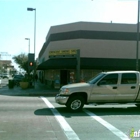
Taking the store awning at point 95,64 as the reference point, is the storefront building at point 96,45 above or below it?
above

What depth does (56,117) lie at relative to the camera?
32.9 feet

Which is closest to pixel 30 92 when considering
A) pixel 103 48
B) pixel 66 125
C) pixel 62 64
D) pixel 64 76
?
pixel 62 64

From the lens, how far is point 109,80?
458 inches

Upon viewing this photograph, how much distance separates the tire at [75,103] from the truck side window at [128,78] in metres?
2.23

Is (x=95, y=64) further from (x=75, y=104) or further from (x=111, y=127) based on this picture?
(x=111, y=127)

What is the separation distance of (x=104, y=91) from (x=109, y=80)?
0.59m

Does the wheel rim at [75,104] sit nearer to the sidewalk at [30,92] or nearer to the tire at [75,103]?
the tire at [75,103]

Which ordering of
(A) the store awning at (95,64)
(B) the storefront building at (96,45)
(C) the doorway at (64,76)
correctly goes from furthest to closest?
1. (C) the doorway at (64,76)
2. (B) the storefront building at (96,45)
3. (A) the store awning at (95,64)

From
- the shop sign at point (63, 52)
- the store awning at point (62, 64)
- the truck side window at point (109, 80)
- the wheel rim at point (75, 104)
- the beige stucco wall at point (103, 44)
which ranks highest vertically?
the beige stucco wall at point (103, 44)

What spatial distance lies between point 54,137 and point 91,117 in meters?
3.42

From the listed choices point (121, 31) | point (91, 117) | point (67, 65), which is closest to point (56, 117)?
point (91, 117)

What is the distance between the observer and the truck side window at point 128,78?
38.5 ft

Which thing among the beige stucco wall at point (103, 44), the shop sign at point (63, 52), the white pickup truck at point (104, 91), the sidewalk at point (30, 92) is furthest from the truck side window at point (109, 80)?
the beige stucco wall at point (103, 44)

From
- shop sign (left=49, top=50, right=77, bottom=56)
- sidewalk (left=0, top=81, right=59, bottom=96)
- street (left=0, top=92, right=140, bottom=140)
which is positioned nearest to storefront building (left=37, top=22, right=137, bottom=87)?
shop sign (left=49, top=50, right=77, bottom=56)
